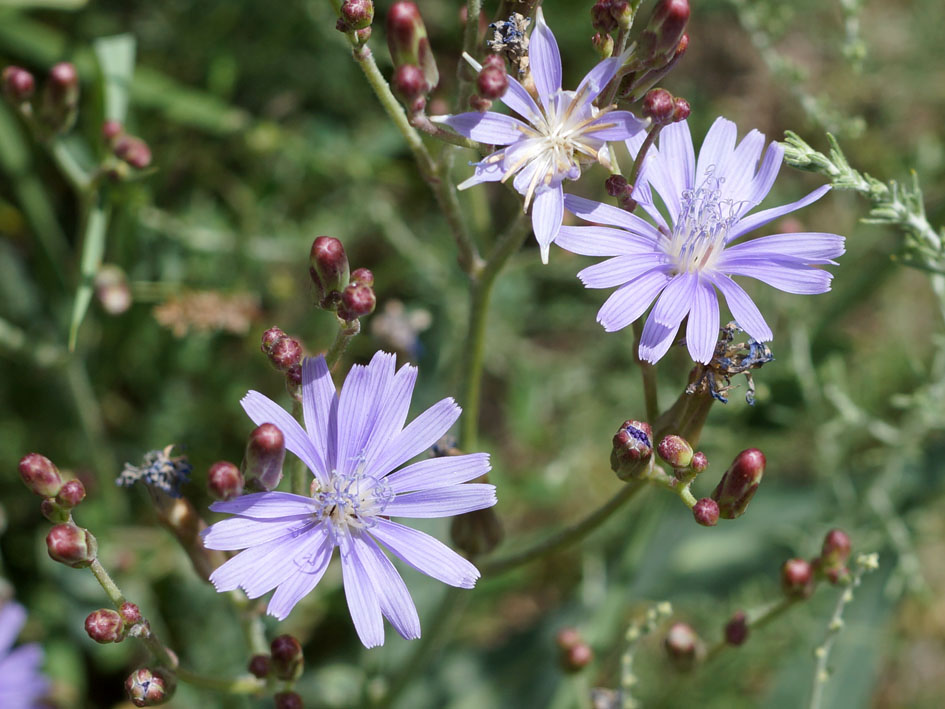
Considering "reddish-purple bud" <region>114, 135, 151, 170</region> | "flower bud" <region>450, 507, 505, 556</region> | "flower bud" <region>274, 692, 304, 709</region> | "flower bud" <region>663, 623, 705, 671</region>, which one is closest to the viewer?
"flower bud" <region>274, 692, 304, 709</region>

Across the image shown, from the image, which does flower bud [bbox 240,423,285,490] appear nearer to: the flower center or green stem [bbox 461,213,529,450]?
green stem [bbox 461,213,529,450]

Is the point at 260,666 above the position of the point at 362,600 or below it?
below

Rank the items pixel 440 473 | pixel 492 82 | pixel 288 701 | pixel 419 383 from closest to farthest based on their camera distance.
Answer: pixel 492 82
pixel 440 473
pixel 288 701
pixel 419 383

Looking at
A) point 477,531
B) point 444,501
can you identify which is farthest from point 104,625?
point 477,531

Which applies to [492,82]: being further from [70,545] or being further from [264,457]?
[70,545]

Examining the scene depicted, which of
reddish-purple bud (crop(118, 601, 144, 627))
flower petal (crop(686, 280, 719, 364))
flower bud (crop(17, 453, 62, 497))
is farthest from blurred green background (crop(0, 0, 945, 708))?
reddish-purple bud (crop(118, 601, 144, 627))

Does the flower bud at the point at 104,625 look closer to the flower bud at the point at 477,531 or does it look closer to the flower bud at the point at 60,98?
the flower bud at the point at 477,531

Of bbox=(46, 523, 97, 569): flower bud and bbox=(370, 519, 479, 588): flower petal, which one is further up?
bbox=(370, 519, 479, 588): flower petal

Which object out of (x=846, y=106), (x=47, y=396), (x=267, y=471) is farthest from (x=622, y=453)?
(x=846, y=106)
